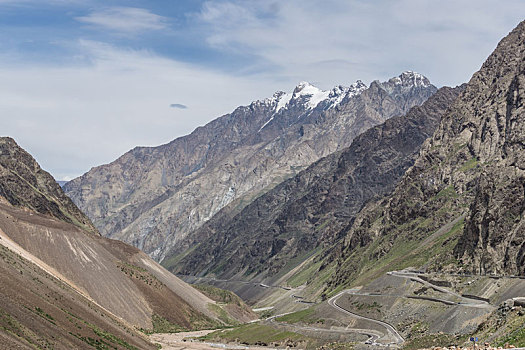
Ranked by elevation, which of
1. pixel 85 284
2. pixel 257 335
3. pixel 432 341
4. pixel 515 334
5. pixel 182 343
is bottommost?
pixel 257 335

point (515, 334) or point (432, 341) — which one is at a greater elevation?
point (515, 334)

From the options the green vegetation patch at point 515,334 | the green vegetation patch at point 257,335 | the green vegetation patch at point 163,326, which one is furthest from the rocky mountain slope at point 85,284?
the green vegetation patch at point 515,334

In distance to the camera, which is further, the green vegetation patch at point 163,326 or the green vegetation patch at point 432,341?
the green vegetation patch at point 163,326

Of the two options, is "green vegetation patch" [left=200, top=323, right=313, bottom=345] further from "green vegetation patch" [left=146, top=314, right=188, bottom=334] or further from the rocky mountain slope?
the rocky mountain slope

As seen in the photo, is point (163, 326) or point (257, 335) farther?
point (163, 326)

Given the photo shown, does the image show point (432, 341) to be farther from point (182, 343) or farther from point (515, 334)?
point (182, 343)

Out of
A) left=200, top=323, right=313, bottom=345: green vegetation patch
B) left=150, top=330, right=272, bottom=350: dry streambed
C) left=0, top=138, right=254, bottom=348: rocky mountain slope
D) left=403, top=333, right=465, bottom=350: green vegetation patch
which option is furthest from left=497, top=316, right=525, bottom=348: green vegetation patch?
left=150, top=330, right=272, bottom=350: dry streambed

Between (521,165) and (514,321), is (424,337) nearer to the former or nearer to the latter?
(514,321)

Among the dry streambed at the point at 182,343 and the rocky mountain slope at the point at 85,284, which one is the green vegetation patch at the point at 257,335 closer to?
the dry streambed at the point at 182,343

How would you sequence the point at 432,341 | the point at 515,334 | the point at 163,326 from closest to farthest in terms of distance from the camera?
the point at 515,334 → the point at 432,341 → the point at 163,326

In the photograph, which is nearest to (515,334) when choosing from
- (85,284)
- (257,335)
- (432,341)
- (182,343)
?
(432,341)

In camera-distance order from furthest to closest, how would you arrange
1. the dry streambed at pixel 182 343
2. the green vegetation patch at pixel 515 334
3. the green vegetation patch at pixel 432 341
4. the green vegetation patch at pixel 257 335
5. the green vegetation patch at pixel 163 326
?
1. the green vegetation patch at pixel 163 326
2. the green vegetation patch at pixel 257 335
3. the dry streambed at pixel 182 343
4. the green vegetation patch at pixel 432 341
5. the green vegetation patch at pixel 515 334

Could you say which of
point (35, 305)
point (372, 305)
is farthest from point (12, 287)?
point (372, 305)

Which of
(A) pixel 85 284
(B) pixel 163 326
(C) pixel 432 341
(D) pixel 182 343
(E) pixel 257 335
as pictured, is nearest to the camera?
(C) pixel 432 341
